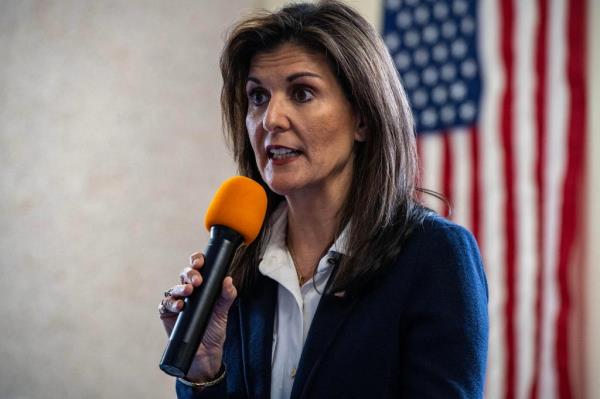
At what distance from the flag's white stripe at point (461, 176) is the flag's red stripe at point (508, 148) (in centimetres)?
13

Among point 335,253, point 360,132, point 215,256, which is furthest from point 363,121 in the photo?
point 215,256

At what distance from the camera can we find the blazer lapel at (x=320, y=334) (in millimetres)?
1179

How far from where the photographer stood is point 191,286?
37.5 inches

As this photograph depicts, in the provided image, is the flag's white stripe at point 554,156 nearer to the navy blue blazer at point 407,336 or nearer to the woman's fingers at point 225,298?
the navy blue blazer at point 407,336

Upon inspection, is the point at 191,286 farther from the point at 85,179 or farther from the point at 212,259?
the point at 85,179

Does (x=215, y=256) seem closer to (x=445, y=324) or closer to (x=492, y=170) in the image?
(x=445, y=324)

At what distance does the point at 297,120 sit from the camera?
1.26 meters

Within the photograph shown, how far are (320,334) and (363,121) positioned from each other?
1.47 feet

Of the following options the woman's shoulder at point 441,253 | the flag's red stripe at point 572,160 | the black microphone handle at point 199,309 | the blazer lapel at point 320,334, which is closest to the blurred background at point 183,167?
the flag's red stripe at point 572,160

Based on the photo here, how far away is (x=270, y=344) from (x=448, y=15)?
1.61 meters

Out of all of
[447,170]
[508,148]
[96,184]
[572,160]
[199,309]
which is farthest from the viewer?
[96,184]

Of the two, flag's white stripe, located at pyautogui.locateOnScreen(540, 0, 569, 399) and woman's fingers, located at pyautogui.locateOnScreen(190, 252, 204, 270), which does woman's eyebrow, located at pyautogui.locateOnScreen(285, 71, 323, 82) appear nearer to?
woman's fingers, located at pyautogui.locateOnScreen(190, 252, 204, 270)

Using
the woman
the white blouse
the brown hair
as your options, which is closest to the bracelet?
the woman

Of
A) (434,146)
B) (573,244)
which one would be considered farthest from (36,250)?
(573,244)
